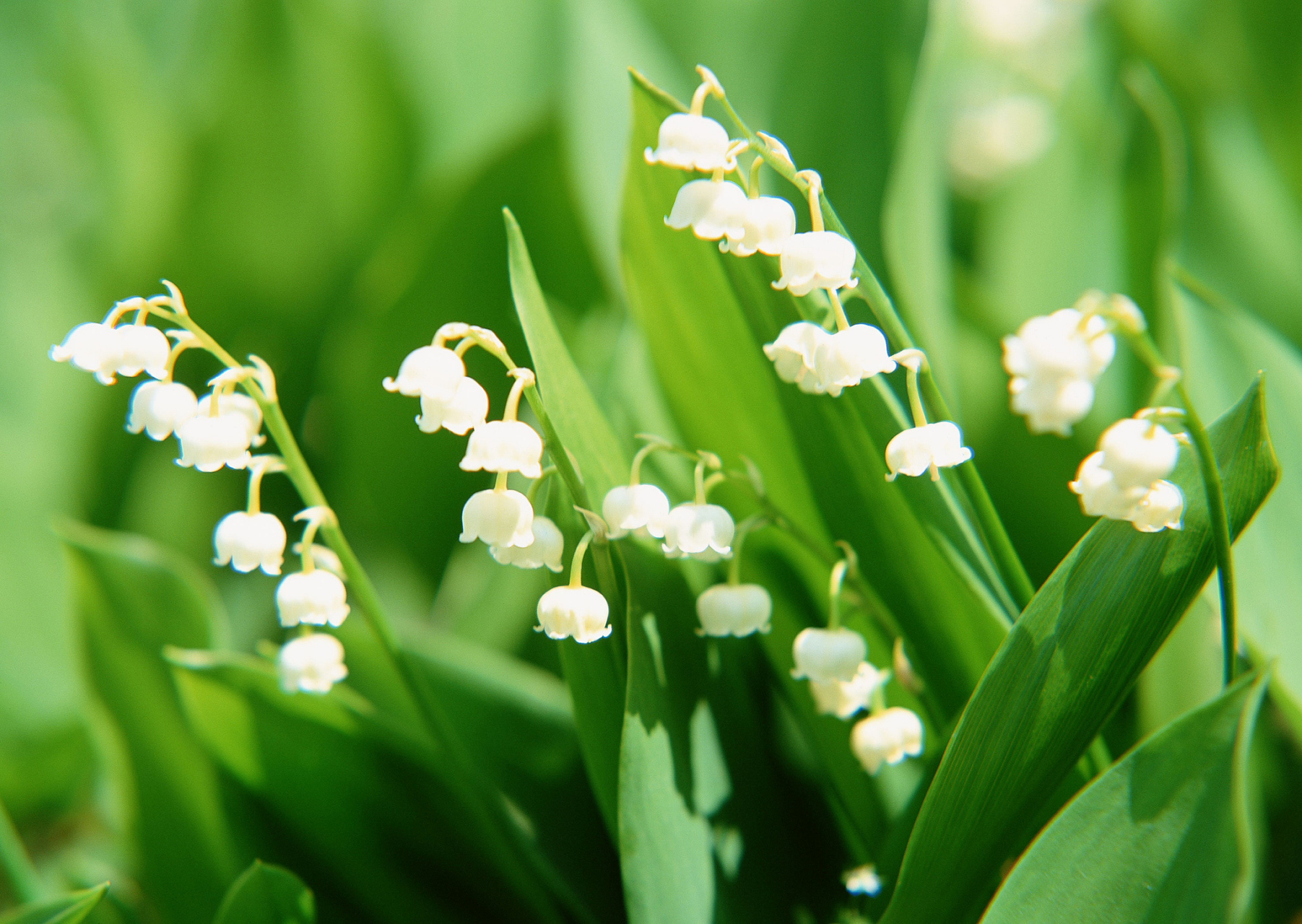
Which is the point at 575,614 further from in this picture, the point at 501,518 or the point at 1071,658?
the point at 1071,658

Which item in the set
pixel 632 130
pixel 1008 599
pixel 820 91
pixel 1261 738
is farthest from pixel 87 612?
pixel 1261 738

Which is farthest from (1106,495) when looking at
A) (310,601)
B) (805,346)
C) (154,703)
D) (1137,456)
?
(154,703)

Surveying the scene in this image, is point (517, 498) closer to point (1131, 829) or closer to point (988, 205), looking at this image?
point (1131, 829)

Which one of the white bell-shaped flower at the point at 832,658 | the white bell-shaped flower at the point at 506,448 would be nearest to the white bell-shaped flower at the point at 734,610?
the white bell-shaped flower at the point at 832,658

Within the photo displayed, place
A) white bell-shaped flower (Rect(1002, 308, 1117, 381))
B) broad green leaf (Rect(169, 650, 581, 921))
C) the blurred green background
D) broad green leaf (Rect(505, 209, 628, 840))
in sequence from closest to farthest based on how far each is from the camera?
white bell-shaped flower (Rect(1002, 308, 1117, 381))
broad green leaf (Rect(505, 209, 628, 840))
broad green leaf (Rect(169, 650, 581, 921))
the blurred green background

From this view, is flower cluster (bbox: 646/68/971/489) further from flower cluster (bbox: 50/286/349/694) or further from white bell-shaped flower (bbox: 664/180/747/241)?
flower cluster (bbox: 50/286/349/694)

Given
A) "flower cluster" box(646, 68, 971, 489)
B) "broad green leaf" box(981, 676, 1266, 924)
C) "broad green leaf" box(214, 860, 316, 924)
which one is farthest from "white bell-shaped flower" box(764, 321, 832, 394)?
"broad green leaf" box(214, 860, 316, 924)
